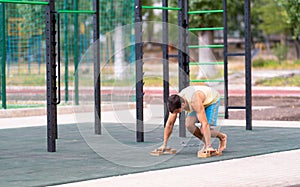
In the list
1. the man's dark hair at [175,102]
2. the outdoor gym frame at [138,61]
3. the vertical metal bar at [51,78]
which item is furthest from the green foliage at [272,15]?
the man's dark hair at [175,102]

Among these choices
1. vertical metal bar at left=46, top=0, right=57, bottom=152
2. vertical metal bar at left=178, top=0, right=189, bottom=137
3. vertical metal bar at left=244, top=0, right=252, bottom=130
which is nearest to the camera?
vertical metal bar at left=46, top=0, right=57, bottom=152

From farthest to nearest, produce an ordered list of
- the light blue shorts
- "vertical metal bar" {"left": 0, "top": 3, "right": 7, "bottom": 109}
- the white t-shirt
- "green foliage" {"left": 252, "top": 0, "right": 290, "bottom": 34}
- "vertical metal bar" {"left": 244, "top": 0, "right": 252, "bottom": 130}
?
1. "green foliage" {"left": 252, "top": 0, "right": 290, "bottom": 34}
2. "vertical metal bar" {"left": 0, "top": 3, "right": 7, "bottom": 109}
3. "vertical metal bar" {"left": 244, "top": 0, "right": 252, "bottom": 130}
4. the light blue shorts
5. the white t-shirt

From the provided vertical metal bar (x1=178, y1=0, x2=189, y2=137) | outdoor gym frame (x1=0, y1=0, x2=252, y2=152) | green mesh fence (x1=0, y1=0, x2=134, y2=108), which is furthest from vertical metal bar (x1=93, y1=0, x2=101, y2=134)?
green mesh fence (x1=0, y1=0, x2=134, y2=108)

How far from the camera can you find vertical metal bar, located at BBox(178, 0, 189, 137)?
14180 mm

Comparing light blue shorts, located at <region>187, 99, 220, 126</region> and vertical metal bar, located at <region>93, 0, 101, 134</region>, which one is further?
vertical metal bar, located at <region>93, 0, 101, 134</region>

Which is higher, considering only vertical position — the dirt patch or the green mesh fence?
the green mesh fence

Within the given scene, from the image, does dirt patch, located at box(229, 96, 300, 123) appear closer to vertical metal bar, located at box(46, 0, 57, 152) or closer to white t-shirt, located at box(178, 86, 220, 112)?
white t-shirt, located at box(178, 86, 220, 112)

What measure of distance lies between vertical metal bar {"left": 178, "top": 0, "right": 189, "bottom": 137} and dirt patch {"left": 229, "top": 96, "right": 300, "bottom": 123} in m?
3.83

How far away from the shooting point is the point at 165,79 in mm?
14000

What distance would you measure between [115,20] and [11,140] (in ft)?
47.5

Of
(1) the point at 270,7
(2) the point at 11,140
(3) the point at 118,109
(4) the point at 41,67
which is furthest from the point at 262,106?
(1) the point at 270,7

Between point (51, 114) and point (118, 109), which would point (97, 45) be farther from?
point (118, 109)

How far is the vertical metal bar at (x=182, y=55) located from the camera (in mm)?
14180

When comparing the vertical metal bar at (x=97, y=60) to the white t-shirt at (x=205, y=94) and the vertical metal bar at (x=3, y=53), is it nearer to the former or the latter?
the white t-shirt at (x=205, y=94)
